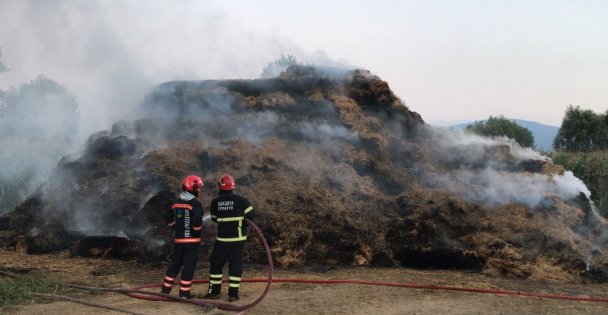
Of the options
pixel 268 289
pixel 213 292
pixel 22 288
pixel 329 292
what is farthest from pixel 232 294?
pixel 22 288

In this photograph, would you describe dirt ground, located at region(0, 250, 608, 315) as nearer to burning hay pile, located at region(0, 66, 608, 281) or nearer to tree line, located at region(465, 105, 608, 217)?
burning hay pile, located at region(0, 66, 608, 281)

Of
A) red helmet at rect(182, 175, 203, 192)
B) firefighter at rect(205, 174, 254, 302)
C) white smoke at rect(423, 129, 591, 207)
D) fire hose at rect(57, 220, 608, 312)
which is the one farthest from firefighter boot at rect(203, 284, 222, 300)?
white smoke at rect(423, 129, 591, 207)

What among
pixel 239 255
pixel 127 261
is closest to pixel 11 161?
pixel 127 261

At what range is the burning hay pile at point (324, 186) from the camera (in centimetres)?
894

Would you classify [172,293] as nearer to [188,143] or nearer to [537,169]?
[188,143]

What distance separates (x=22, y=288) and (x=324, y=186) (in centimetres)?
513

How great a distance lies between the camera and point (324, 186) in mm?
9758

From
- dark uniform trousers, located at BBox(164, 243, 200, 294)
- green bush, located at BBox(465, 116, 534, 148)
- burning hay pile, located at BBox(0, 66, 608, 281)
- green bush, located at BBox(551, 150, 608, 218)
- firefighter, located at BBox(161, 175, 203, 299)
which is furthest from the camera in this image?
green bush, located at BBox(465, 116, 534, 148)

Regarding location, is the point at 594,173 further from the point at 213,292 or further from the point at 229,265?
the point at 213,292

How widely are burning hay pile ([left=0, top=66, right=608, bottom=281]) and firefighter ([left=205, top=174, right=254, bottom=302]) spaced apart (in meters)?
2.21

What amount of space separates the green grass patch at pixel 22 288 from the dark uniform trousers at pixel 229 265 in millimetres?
2077

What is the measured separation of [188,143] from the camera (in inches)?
404

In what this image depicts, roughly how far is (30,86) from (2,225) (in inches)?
703

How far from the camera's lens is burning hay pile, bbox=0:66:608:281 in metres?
8.94
